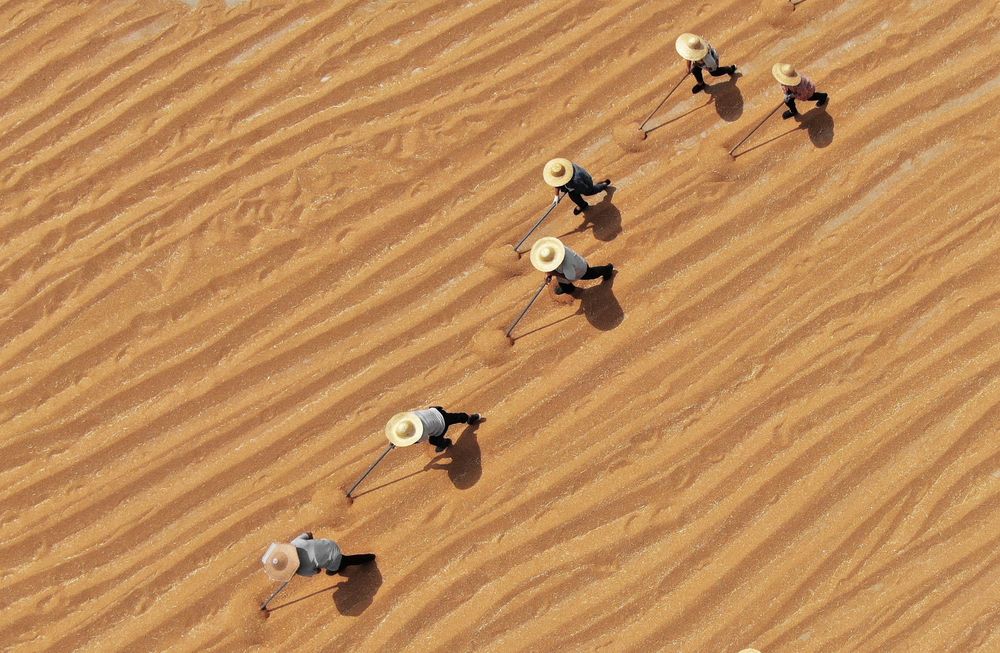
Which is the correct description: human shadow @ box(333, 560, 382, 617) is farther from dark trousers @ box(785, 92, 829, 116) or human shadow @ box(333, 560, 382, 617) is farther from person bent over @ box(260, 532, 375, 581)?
dark trousers @ box(785, 92, 829, 116)

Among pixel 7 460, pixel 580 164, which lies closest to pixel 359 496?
pixel 7 460

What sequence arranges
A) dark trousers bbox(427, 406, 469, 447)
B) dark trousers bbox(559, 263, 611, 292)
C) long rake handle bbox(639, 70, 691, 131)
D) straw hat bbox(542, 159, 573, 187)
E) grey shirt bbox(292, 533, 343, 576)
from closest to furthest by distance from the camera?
grey shirt bbox(292, 533, 343, 576), dark trousers bbox(427, 406, 469, 447), straw hat bbox(542, 159, 573, 187), dark trousers bbox(559, 263, 611, 292), long rake handle bbox(639, 70, 691, 131)

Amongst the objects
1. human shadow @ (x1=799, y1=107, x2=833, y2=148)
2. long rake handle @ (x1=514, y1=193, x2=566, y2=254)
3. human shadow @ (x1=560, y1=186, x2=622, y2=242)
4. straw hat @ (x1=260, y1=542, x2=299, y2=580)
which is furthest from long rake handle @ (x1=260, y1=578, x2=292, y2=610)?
human shadow @ (x1=799, y1=107, x2=833, y2=148)

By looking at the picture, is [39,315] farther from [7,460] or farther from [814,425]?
[814,425]

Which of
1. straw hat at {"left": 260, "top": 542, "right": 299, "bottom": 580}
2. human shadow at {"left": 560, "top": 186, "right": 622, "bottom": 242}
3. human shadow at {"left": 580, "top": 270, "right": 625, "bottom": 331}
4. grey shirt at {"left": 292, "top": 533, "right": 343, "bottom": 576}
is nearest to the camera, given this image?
straw hat at {"left": 260, "top": 542, "right": 299, "bottom": 580}

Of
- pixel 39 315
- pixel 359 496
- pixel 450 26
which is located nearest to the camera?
pixel 359 496

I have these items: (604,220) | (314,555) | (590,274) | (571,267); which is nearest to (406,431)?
(314,555)
